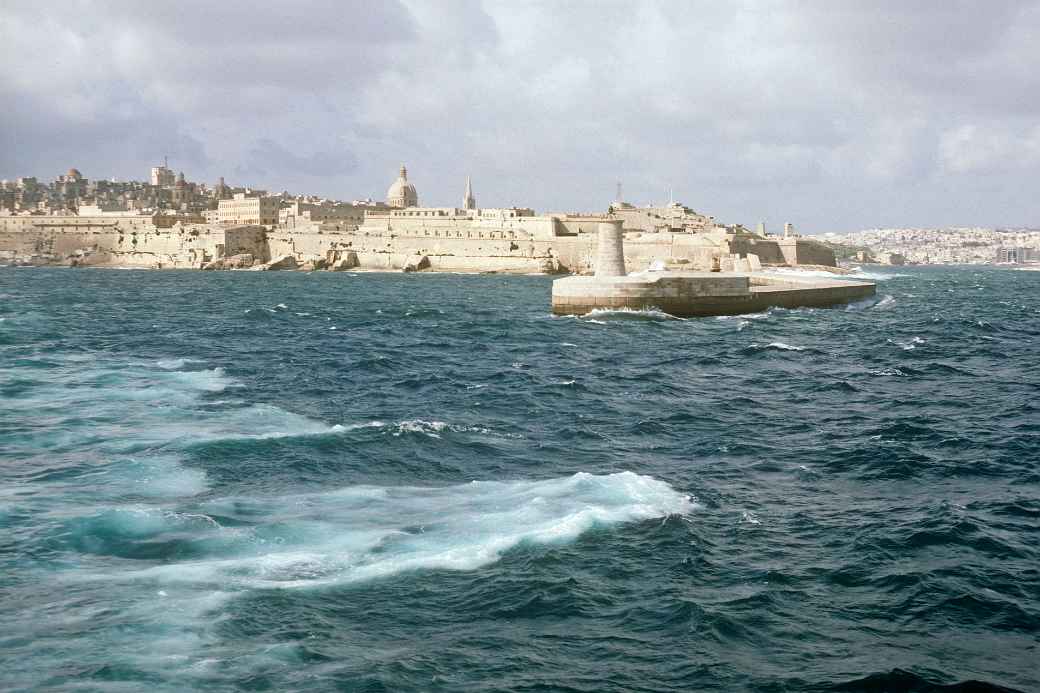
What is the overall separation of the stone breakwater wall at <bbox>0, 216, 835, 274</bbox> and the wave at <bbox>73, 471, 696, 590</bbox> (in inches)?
2742

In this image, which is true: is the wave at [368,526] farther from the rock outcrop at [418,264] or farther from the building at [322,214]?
the building at [322,214]

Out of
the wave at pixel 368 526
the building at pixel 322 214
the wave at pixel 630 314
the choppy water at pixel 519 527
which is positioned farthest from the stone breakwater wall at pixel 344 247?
the wave at pixel 368 526

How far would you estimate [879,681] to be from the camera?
6.46 m

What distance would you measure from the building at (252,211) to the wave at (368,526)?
97.4 m

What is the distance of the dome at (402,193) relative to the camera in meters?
122

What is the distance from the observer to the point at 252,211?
107 metres

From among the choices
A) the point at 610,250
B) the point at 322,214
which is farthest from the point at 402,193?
the point at 610,250

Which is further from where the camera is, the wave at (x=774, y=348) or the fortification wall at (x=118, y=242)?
the fortification wall at (x=118, y=242)

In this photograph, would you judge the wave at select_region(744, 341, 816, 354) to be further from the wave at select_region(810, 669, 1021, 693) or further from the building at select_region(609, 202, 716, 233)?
the building at select_region(609, 202, 716, 233)

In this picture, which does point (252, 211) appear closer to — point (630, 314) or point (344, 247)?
point (344, 247)

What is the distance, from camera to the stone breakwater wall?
277ft

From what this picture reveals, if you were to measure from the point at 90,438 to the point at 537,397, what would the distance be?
784cm

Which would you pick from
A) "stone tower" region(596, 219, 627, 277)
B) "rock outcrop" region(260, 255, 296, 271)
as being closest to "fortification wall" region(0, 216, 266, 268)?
"rock outcrop" region(260, 255, 296, 271)

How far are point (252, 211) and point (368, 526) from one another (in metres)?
103
